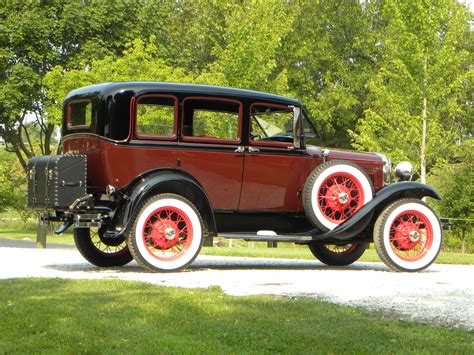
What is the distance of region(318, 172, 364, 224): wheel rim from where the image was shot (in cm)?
1123

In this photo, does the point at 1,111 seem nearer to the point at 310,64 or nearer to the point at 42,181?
the point at 310,64

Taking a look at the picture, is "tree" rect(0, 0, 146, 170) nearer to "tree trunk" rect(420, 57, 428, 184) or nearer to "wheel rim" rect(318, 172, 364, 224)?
"tree trunk" rect(420, 57, 428, 184)

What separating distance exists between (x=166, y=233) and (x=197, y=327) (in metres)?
4.23

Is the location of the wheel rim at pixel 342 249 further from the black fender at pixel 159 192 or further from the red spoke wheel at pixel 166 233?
the red spoke wheel at pixel 166 233

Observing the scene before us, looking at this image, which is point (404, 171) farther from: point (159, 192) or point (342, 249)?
point (159, 192)

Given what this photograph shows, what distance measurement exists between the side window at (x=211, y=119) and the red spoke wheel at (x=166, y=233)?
1013 millimetres

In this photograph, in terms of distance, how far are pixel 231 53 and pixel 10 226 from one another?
3499cm

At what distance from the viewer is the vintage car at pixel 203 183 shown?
1029 centimetres

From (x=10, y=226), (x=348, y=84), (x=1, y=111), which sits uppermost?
(x=348, y=84)

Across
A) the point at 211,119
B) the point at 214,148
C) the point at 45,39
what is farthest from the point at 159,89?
the point at 45,39

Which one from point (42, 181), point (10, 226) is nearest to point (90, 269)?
point (42, 181)

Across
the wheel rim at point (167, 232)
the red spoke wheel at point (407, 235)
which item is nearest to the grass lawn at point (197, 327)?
the wheel rim at point (167, 232)

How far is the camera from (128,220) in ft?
33.0

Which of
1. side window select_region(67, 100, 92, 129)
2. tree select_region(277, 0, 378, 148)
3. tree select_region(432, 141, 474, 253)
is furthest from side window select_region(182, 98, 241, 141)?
tree select_region(277, 0, 378, 148)
